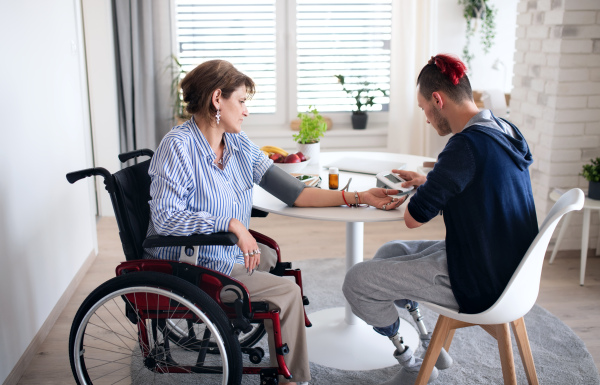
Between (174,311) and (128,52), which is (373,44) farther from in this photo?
(174,311)

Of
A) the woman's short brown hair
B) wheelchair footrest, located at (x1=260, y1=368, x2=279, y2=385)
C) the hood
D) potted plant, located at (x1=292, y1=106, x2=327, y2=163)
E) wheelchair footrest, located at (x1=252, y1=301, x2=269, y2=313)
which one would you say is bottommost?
wheelchair footrest, located at (x1=260, y1=368, x2=279, y2=385)

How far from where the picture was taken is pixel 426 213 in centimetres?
167

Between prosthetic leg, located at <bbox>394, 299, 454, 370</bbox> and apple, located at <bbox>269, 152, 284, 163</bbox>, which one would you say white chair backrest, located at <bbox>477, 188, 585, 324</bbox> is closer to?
prosthetic leg, located at <bbox>394, 299, 454, 370</bbox>

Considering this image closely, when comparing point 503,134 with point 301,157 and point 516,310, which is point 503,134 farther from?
point 301,157

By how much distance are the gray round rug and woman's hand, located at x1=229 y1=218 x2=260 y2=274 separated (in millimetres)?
595

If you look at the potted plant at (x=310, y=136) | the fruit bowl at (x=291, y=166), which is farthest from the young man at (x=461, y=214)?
the potted plant at (x=310, y=136)

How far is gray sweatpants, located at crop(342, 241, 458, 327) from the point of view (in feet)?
5.68

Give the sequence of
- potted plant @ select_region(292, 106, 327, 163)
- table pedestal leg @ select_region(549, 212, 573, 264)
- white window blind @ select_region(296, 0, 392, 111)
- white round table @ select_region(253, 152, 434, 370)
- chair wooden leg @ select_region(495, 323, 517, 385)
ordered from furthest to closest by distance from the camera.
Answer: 1. white window blind @ select_region(296, 0, 392, 111)
2. table pedestal leg @ select_region(549, 212, 573, 264)
3. potted plant @ select_region(292, 106, 327, 163)
4. white round table @ select_region(253, 152, 434, 370)
5. chair wooden leg @ select_region(495, 323, 517, 385)

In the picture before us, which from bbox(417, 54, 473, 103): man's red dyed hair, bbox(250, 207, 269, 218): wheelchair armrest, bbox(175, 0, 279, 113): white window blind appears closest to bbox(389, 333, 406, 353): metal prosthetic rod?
bbox(250, 207, 269, 218): wheelchair armrest

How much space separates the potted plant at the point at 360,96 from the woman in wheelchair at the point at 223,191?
2503 millimetres

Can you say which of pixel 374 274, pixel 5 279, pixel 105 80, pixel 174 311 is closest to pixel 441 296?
pixel 374 274

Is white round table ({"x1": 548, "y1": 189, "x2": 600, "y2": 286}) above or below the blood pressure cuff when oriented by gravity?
below

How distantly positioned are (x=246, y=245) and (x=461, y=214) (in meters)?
0.59

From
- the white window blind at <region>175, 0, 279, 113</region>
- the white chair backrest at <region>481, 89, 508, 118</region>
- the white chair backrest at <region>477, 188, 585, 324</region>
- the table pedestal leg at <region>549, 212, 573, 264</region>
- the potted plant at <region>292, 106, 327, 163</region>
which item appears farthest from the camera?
the white window blind at <region>175, 0, 279, 113</region>
